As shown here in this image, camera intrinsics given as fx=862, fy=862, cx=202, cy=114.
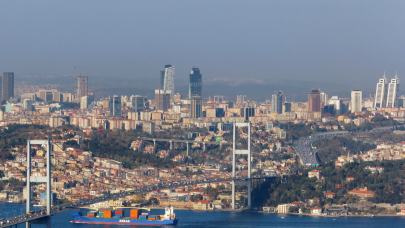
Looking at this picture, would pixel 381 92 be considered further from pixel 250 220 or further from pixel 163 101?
pixel 250 220

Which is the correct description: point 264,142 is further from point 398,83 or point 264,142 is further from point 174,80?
point 174,80

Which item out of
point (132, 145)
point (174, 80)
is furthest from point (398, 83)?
point (132, 145)

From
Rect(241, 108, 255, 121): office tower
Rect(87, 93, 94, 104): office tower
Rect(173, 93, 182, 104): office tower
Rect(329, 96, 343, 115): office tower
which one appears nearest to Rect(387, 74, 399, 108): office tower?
Rect(329, 96, 343, 115): office tower

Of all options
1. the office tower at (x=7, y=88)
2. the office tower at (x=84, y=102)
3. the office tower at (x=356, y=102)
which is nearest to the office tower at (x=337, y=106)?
A: the office tower at (x=356, y=102)

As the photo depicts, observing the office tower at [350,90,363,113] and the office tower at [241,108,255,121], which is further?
the office tower at [350,90,363,113]

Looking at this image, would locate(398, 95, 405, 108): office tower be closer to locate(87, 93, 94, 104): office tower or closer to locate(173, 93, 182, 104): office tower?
locate(173, 93, 182, 104): office tower

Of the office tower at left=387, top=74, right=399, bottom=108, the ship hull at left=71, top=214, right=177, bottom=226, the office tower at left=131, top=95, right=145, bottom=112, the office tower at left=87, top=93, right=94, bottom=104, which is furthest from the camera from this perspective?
the office tower at left=87, top=93, right=94, bottom=104
